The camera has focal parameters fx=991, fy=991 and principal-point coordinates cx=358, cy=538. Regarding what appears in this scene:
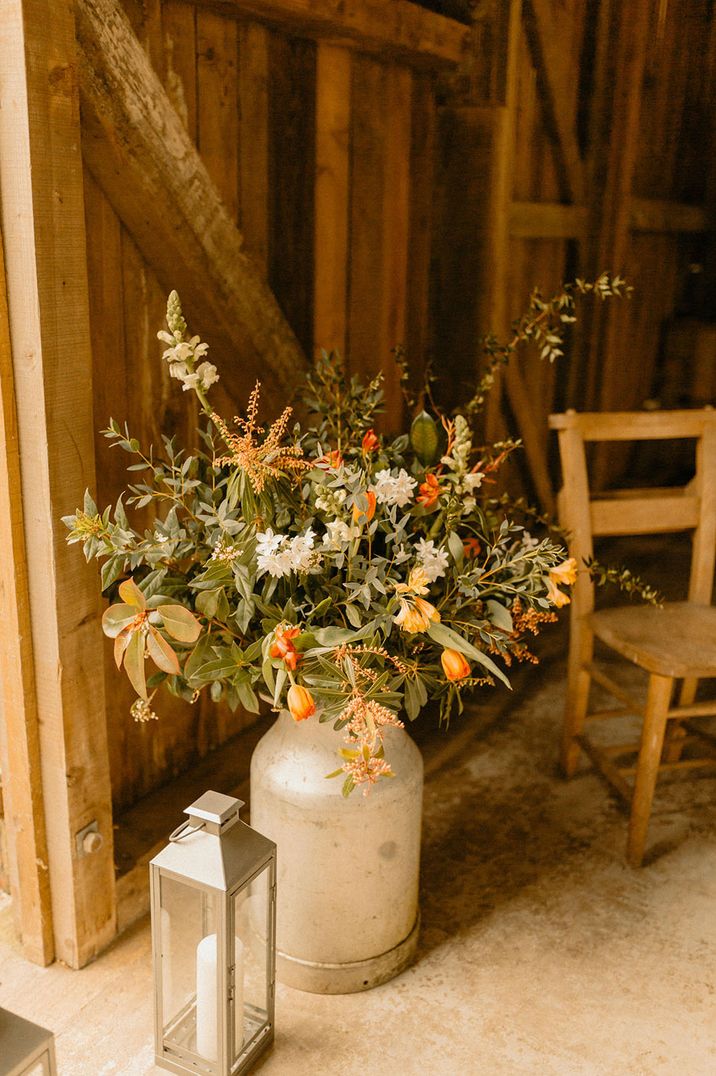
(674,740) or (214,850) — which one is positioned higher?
(214,850)

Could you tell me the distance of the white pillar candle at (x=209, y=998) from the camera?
1618 millimetres

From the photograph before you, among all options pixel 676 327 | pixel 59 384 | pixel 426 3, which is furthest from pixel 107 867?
pixel 676 327

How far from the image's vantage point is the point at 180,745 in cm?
255

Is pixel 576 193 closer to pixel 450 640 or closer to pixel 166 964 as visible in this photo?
pixel 450 640

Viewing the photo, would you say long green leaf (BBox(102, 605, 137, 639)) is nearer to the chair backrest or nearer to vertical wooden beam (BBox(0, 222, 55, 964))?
vertical wooden beam (BBox(0, 222, 55, 964))

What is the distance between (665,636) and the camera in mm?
2381

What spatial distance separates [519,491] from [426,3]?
1895 mm

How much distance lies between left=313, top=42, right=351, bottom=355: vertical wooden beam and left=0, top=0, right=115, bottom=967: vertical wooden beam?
1.00 m

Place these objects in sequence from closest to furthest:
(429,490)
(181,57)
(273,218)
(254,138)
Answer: (429,490) → (181,57) → (254,138) → (273,218)

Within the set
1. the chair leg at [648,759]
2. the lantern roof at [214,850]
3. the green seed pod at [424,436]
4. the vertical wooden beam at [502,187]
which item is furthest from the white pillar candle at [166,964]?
the vertical wooden beam at [502,187]

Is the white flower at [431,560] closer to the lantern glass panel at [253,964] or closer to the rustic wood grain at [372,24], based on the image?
the lantern glass panel at [253,964]

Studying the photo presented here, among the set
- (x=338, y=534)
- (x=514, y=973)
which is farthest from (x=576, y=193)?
(x=514, y=973)

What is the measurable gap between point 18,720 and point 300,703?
626mm

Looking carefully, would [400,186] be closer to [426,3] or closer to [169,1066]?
[426,3]
